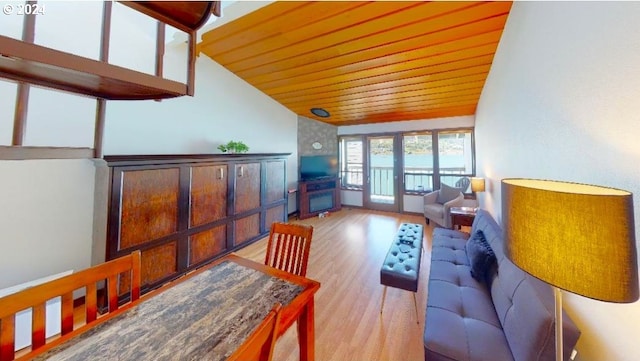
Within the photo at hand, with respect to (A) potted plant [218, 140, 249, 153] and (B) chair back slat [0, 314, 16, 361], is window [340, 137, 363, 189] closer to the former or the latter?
(A) potted plant [218, 140, 249, 153]

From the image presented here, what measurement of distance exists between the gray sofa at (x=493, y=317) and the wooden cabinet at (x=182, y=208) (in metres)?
2.63

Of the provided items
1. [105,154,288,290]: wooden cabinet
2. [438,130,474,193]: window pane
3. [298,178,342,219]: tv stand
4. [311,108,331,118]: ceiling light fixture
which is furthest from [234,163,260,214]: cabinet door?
[438,130,474,193]: window pane

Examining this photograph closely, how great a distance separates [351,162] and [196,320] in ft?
18.5

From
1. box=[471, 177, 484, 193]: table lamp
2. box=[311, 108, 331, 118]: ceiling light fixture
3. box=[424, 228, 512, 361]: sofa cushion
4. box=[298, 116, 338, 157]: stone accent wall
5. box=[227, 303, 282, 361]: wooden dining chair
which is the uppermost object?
box=[311, 108, 331, 118]: ceiling light fixture

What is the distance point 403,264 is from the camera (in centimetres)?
208

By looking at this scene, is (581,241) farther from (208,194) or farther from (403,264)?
(208,194)

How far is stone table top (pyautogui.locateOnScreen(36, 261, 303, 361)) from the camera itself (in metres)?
0.83

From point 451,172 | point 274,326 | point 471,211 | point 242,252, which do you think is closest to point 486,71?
point 471,211

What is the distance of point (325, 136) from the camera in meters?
6.02

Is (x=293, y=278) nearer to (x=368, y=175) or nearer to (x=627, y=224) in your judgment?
(x=627, y=224)

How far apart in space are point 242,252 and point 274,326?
3.01 m

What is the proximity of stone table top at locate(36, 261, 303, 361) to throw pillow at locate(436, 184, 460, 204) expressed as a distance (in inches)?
167

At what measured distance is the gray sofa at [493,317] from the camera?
1.02 m

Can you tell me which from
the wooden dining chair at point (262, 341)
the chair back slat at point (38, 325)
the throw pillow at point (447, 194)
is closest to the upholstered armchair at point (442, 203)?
the throw pillow at point (447, 194)
